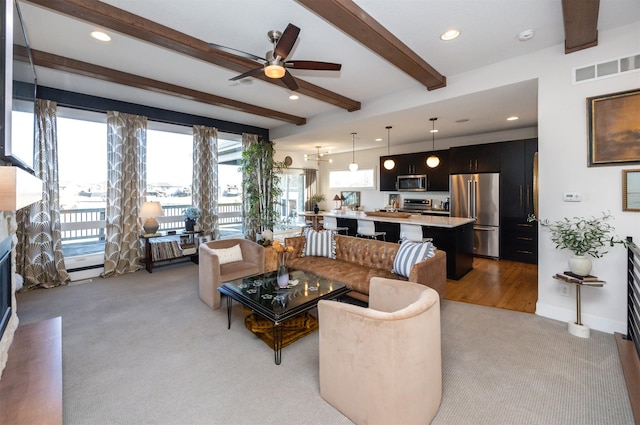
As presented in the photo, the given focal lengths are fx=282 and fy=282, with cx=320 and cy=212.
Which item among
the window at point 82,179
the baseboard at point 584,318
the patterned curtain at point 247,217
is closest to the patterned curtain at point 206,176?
the patterned curtain at point 247,217

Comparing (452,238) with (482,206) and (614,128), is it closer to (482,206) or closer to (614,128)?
(482,206)

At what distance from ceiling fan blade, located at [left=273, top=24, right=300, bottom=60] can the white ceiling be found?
306 millimetres

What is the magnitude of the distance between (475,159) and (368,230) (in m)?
2.93

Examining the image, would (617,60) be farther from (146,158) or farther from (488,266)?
(146,158)

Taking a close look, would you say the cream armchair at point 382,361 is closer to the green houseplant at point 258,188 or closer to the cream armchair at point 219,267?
the cream armchair at point 219,267

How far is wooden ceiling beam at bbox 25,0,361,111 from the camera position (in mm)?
2297

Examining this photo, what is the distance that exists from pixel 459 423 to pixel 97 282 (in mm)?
5059

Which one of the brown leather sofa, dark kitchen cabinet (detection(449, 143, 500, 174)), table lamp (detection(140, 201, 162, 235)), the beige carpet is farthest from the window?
dark kitchen cabinet (detection(449, 143, 500, 174))

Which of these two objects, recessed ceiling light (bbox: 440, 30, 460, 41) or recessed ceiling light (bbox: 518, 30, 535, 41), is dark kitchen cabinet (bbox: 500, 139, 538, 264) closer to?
recessed ceiling light (bbox: 518, 30, 535, 41)

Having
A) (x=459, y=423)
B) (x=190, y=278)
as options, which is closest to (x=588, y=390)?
(x=459, y=423)

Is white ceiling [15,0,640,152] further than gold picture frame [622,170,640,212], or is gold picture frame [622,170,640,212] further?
gold picture frame [622,170,640,212]

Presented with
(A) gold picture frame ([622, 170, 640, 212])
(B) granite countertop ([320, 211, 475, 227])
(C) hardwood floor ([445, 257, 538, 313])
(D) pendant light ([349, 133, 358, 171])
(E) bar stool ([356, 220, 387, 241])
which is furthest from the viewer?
(D) pendant light ([349, 133, 358, 171])

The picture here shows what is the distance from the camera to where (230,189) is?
661 centimetres

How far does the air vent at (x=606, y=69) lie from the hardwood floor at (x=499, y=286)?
8.30 ft
